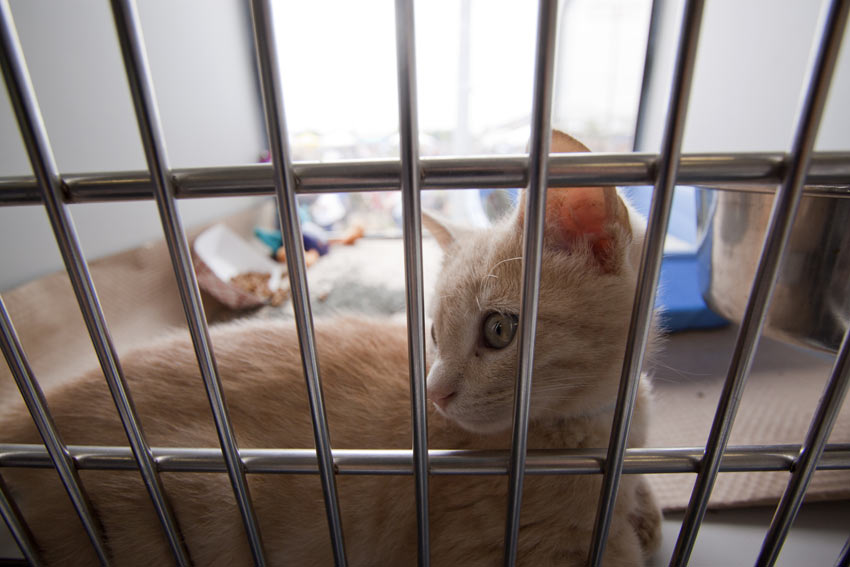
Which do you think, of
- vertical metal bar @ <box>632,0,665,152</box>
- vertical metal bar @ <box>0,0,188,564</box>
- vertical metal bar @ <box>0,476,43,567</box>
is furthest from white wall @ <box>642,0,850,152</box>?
vertical metal bar @ <box>0,476,43,567</box>

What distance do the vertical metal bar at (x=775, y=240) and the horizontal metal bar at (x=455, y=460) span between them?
0.03 m

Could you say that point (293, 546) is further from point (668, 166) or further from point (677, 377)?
point (677, 377)

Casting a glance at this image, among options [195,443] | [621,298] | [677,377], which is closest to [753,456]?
[621,298]

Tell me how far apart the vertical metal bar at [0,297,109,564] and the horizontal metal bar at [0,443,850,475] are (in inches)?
0.5

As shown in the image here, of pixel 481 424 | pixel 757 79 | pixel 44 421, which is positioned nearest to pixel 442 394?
pixel 481 424

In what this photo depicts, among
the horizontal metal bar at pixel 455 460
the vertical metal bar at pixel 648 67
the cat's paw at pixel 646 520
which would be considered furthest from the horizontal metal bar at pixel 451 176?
the vertical metal bar at pixel 648 67

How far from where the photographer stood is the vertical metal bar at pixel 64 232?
0.27m

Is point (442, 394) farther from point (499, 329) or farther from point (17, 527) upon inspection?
point (17, 527)

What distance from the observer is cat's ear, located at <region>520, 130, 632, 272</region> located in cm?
41

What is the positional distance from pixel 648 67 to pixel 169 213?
235 cm

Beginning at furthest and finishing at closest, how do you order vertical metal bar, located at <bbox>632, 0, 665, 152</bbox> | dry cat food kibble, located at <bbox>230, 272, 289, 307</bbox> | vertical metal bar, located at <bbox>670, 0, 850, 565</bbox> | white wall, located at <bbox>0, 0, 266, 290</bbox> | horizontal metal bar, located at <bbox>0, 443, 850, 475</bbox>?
vertical metal bar, located at <bbox>632, 0, 665, 152</bbox>
dry cat food kibble, located at <bbox>230, 272, 289, 307</bbox>
white wall, located at <bbox>0, 0, 266, 290</bbox>
horizontal metal bar, located at <bbox>0, 443, 850, 475</bbox>
vertical metal bar, located at <bbox>670, 0, 850, 565</bbox>

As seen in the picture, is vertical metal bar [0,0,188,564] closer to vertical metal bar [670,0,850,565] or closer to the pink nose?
the pink nose

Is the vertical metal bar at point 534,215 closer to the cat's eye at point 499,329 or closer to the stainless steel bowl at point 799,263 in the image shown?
the cat's eye at point 499,329

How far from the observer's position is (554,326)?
0.46 meters
